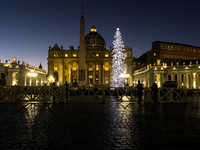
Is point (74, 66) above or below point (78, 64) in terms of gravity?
below

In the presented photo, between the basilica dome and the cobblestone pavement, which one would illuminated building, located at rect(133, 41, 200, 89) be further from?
the cobblestone pavement

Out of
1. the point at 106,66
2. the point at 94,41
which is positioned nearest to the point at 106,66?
the point at 106,66

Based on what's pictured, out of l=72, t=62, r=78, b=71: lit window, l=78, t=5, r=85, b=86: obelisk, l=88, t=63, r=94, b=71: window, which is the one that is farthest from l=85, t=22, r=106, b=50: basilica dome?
l=78, t=5, r=85, b=86: obelisk

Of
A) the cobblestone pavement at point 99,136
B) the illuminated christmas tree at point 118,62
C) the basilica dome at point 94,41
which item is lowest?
the cobblestone pavement at point 99,136

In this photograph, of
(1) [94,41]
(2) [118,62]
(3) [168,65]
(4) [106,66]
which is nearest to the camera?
(2) [118,62]

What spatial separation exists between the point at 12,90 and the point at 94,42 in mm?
94522

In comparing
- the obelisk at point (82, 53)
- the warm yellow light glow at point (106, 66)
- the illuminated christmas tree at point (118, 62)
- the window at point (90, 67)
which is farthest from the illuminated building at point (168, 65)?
the obelisk at point (82, 53)

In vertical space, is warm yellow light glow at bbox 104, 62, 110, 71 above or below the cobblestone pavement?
above

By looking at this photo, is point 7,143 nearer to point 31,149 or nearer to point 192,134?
point 31,149

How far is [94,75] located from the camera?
91.4m

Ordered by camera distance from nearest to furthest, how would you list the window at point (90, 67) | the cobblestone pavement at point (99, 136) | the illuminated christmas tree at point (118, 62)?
the cobblestone pavement at point (99, 136) < the illuminated christmas tree at point (118, 62) < the window at point (90, 67)

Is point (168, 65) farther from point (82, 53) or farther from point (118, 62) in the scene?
point (82, 53)

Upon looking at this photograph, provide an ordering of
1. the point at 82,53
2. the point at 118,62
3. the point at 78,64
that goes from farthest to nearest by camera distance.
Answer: the point at 78,64 → the point at 118,62 → the point at 82,53

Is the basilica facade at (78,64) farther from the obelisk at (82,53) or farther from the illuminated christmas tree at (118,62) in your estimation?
the obelisk at (82,53)
